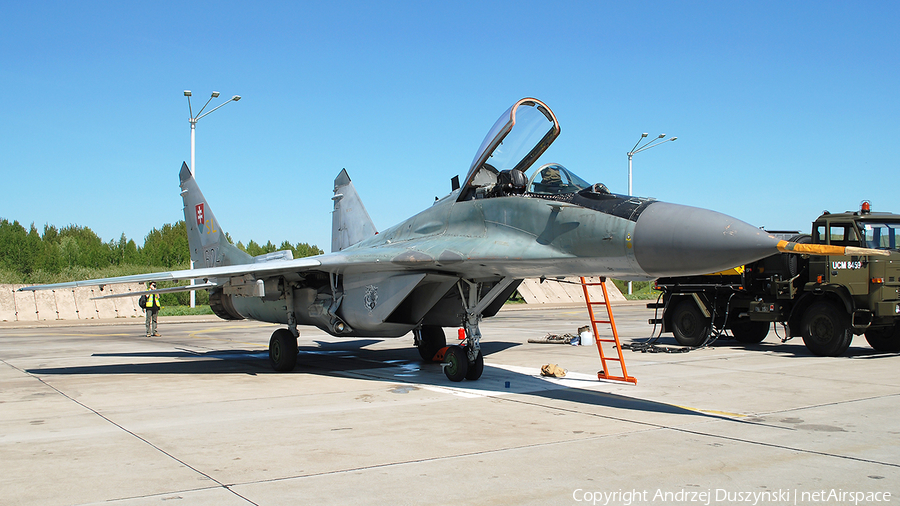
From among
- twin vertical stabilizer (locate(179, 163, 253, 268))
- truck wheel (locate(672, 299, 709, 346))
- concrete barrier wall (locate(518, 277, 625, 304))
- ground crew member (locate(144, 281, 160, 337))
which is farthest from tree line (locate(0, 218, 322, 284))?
truck wheel (locate(672, 299, 709, 346))

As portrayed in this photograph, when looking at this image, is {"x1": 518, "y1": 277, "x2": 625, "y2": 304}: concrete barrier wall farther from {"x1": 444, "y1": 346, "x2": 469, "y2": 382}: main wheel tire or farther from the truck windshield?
{"x1": 444, "y1": 346, "x2": 469, "y2": 382}: main wheel tire

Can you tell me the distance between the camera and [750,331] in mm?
14750

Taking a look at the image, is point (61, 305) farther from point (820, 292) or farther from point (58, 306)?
point (820, 292)

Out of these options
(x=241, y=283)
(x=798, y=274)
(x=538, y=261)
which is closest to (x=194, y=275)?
(x=241, y=283)

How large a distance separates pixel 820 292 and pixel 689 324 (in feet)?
9.64

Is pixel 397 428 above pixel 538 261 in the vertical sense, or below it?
below

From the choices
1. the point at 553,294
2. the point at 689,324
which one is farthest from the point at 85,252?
the point at 689,324

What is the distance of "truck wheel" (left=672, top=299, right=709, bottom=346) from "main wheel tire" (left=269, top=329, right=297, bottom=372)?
8510mm

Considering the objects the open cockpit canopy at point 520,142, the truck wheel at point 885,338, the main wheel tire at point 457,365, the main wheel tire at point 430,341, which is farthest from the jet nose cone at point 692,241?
the truck wheel at point 885,338

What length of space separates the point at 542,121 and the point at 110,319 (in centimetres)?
2802

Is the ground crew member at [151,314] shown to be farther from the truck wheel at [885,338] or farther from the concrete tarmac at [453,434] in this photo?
the truck wheel at [885,338]

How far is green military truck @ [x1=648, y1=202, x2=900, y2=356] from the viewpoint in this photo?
37.2 feet

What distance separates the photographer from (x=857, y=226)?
470 inches

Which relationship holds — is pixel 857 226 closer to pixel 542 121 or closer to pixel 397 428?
pixel 542 121
